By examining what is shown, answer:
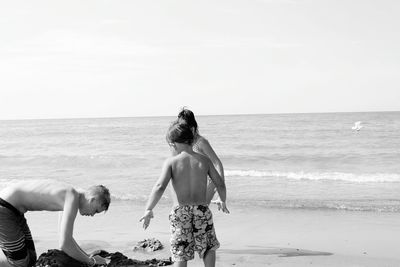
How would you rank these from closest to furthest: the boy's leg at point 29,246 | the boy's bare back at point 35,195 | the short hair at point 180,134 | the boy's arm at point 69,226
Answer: the boy's arm at point 69,226 < the boy's bare back at point 35,195 < the short hair at point 180,134 < the boy's leg at point 29,246

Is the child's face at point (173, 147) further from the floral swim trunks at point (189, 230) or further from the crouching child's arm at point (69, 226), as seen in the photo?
the crouching child's arm at point (69, 226)

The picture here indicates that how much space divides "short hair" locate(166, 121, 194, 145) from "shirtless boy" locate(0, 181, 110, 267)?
0.69m

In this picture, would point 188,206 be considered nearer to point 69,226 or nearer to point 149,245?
point 69,226

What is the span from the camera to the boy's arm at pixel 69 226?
3.84 m

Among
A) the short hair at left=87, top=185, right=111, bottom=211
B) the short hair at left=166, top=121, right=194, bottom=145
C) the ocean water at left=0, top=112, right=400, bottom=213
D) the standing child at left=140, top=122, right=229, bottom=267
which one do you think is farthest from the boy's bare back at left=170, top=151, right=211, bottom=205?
the ocean water at left=0, top=112, right=400, bottom=213

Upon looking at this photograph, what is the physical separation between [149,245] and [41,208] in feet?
8.37

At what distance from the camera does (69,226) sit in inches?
152

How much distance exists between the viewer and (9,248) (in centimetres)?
416

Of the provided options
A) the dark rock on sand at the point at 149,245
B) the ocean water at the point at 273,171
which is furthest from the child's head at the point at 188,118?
the ocean water at the point at 273,171

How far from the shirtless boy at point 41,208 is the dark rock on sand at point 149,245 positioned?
6.93ft

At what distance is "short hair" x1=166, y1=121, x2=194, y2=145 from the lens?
415 cm

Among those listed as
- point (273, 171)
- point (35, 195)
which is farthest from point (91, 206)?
point (273, 171)

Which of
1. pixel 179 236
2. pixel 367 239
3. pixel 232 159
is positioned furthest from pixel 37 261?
pixel 232 159

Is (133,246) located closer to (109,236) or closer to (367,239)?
(109,236)
